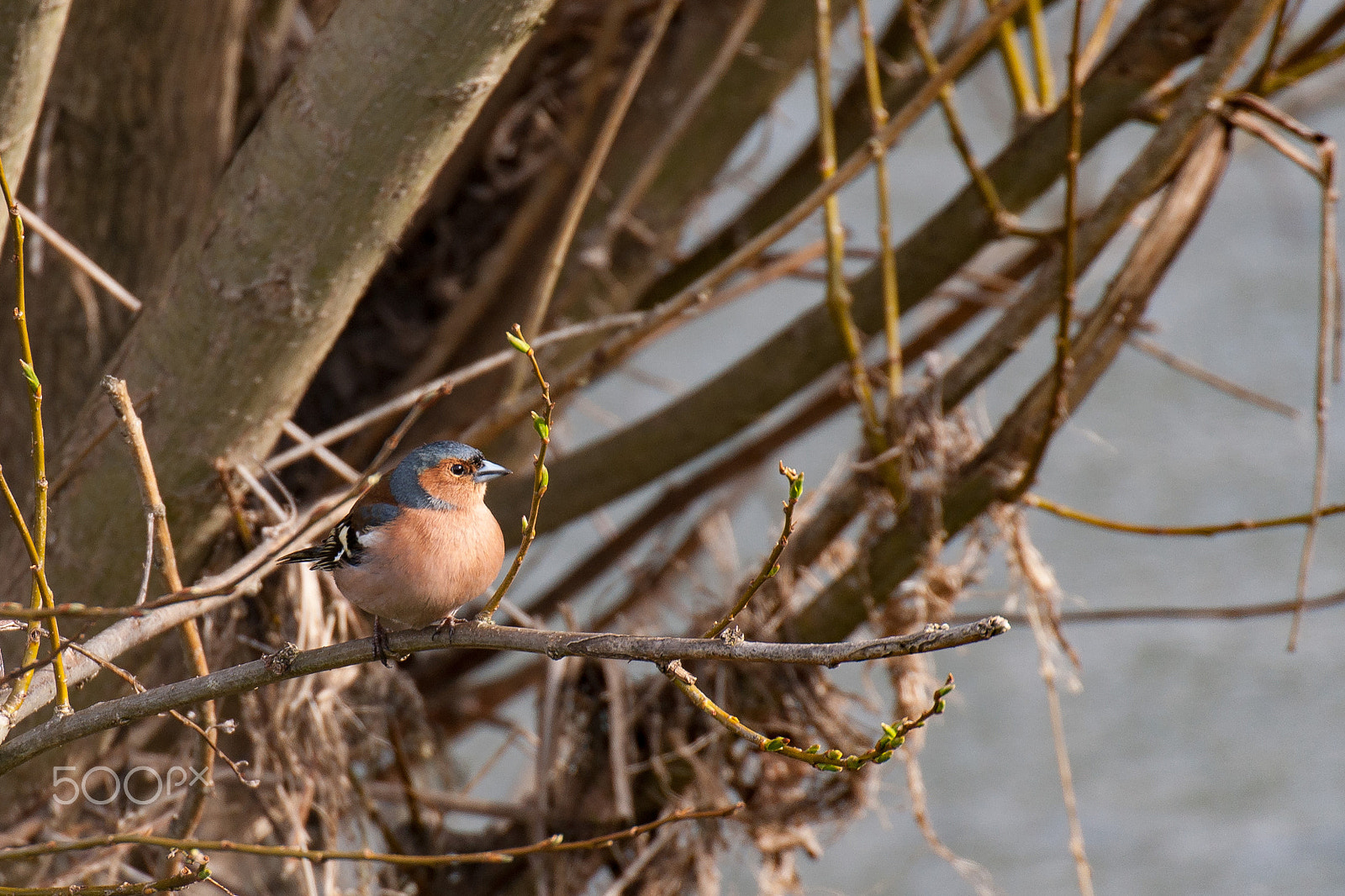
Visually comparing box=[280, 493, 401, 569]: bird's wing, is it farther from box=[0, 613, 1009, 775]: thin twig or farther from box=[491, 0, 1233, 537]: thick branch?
box=[491, 0, 1233, 537]: thick branch

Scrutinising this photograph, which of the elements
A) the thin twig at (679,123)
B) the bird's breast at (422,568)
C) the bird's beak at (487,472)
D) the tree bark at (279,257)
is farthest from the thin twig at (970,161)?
the bird's breast at (422,568)

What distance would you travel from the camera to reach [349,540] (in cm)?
198

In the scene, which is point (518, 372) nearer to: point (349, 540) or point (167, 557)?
point (349, 540)

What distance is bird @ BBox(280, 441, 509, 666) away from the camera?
182 centimetres

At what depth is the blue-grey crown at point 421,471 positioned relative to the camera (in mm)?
2016

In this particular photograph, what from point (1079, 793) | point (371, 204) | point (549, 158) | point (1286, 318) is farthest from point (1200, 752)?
point (371, 204)

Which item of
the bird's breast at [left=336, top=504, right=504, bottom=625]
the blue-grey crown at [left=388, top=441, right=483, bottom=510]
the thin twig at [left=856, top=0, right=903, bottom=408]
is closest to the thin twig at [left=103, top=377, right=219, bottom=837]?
the bird's breast at [left=336, top=504, right=504, bottom=625]

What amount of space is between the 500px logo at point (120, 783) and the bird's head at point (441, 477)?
714 millimetres

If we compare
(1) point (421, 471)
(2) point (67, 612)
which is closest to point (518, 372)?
(1) point (421, 471)

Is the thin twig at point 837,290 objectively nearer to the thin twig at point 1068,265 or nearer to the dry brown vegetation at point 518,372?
the dry brown vegetation at point 518,372

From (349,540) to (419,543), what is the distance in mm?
181

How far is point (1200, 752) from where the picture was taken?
13.8 feet

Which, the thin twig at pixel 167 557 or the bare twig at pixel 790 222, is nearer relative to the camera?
the thin twig at pixel 167 557

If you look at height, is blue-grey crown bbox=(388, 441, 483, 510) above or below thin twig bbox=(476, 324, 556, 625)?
above
